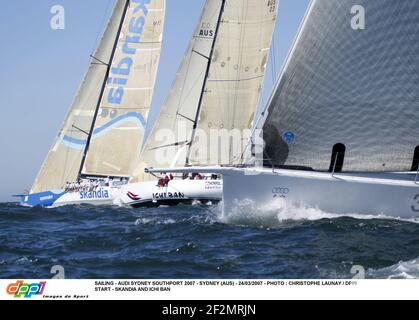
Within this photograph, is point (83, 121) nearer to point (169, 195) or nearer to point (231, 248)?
point (169, 195)

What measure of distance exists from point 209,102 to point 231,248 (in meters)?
17.7

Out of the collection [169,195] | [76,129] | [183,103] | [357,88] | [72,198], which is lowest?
[72,198]

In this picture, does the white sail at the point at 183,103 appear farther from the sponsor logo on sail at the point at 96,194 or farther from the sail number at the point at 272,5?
the sail number at the point at 272,5

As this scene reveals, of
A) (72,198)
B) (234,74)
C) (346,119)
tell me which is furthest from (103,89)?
(346,119)

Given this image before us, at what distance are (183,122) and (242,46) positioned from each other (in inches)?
166

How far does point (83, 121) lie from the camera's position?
108ft

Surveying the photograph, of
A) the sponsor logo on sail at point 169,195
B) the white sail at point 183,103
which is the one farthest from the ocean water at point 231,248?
the white sail at point 183,103

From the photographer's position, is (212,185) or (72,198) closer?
(212,185)

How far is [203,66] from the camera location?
98.7 ft

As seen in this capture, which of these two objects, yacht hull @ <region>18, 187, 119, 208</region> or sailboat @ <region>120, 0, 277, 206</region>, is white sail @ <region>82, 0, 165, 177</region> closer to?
yacht hull @ <region>18, 187, 119, 208</region>

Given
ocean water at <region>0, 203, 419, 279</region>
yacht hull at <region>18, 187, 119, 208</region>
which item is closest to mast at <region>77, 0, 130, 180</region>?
yacht hull at <region>18, 187, 119, 208</region>

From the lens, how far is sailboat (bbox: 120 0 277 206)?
92.2ft

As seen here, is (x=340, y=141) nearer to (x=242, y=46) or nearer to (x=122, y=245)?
(x=122, y=245)

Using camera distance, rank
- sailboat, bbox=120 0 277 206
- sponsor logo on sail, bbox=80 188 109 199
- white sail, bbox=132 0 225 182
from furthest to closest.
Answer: sponsor logo on sail, bbox=80 188 109 199
white sail, bbox=132 0 225 182
sailboat, bbox=120 0 277 206
